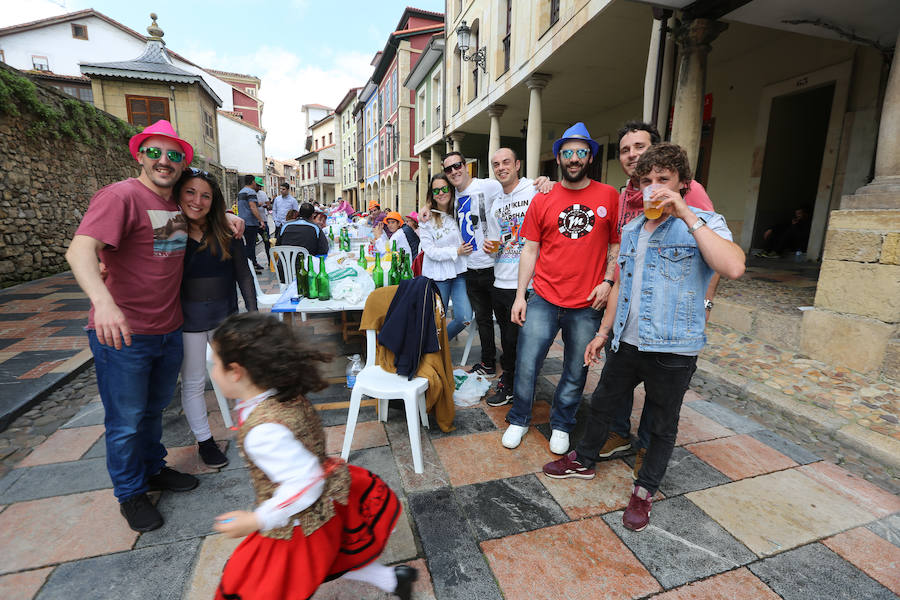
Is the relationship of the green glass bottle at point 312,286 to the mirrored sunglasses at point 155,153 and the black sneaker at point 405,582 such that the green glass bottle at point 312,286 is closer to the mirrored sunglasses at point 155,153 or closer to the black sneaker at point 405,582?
the mirrored sunglasses at point 155,153

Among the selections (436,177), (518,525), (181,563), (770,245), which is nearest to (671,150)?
(518,525)

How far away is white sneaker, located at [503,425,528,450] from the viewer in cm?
271

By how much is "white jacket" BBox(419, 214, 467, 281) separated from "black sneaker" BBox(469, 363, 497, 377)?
2.98ft

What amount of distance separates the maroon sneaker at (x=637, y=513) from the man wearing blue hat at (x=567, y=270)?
60 centimetres

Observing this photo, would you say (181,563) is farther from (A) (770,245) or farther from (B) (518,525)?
(A) (770,245)

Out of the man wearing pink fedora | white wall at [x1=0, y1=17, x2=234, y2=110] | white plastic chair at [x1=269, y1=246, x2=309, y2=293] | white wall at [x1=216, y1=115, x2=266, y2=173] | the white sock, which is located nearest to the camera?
the white sock

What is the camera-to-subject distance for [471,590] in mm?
1681

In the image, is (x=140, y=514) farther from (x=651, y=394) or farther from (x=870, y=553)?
(x=870, y=553)

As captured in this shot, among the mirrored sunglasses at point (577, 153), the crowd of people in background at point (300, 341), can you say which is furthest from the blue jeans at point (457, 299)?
the mirrored sunglasses at point (577, 153)

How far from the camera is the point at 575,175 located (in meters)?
2.46

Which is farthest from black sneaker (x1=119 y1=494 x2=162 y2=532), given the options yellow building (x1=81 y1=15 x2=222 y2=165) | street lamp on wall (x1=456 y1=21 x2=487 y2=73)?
yellow building (x1=81 y1=15 x2=222 y2=165)

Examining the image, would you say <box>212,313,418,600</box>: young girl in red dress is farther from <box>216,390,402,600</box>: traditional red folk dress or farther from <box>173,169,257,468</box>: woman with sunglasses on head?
<box>173,169,257,468</box>: woman with sunglasses on head

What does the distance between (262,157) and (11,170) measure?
2447 centimetres

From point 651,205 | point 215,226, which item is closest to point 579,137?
point 651,205
